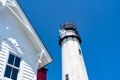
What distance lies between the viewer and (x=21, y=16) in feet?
32.1

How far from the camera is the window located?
25.7ft

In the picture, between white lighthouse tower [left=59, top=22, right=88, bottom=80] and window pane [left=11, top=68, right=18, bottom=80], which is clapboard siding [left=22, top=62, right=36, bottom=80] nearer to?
window pane [left=11, top=68, right=18, bottom=80]

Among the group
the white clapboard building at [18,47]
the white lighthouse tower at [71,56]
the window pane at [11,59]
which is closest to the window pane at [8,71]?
the white clapboard building at [18,47]

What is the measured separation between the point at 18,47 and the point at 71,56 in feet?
39.9

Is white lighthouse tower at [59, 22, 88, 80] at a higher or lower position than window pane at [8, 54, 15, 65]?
higher

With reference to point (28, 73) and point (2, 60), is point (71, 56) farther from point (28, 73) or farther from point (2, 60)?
point (2, 60)

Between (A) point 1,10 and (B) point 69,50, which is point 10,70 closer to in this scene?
(A) point 1,10

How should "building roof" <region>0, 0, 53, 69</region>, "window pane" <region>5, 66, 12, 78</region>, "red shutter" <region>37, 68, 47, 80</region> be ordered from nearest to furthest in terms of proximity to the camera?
"window pane" <region>5, 66, 12, 78</region>, "building roof" <region>0, 0, 53, 69</region>, "red shutter" <region>37, 68, 47, 80</region>

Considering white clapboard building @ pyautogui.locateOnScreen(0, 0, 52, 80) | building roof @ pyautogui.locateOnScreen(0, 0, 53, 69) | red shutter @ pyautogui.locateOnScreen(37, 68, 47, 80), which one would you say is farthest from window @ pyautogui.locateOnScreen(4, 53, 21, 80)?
red shutter @ pyautogui.locateOnScreen(37, 68, 47, 80)

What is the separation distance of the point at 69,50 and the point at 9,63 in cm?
1373

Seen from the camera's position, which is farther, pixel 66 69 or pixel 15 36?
pixel 66 69

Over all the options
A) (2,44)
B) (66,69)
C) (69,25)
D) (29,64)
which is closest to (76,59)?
(66,69)

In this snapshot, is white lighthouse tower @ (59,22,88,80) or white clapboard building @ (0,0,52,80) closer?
white clapboard building @ (0,0,52,80)

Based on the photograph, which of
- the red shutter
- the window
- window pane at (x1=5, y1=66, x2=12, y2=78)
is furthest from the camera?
the red shutter
